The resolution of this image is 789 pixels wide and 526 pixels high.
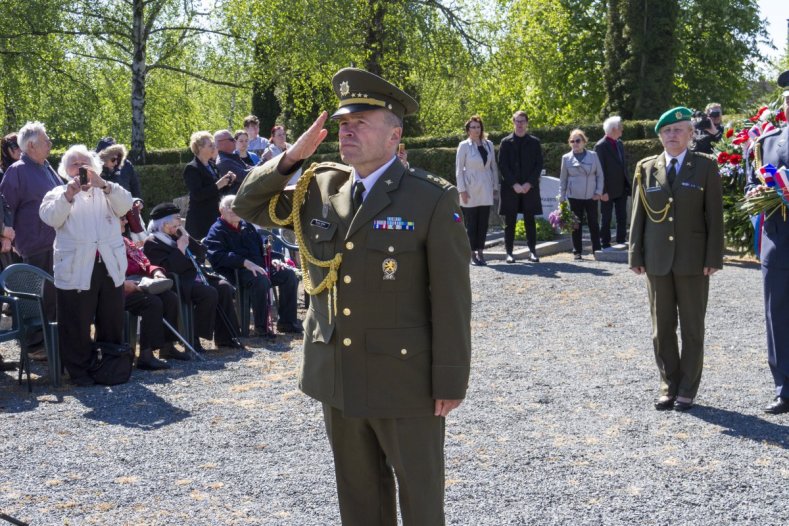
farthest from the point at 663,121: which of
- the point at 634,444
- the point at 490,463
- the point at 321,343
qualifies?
the point at 321,343

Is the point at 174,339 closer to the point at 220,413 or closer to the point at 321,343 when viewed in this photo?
the point at 220,413

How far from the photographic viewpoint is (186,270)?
31.8 ft

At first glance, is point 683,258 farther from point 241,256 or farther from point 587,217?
point 587,217

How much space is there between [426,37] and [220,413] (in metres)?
20.3

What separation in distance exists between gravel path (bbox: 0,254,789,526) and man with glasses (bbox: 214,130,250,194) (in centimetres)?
291

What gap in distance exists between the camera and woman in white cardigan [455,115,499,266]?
564 inches

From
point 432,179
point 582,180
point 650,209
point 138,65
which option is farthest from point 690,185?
point 138,65

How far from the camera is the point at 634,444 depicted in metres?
6.30

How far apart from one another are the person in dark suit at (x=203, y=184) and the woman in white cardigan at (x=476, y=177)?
158 inches

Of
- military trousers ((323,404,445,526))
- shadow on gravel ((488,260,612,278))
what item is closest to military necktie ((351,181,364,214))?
military trousers ((323,404,445,526))

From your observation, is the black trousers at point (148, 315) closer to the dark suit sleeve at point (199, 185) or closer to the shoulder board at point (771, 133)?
the dark suit sleeve at point (199, 185)

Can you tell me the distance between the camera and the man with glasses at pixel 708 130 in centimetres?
1409

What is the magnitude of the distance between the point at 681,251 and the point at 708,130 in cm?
800

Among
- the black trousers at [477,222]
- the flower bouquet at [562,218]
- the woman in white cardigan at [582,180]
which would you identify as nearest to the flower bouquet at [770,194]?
the black trousers at [477,222]
